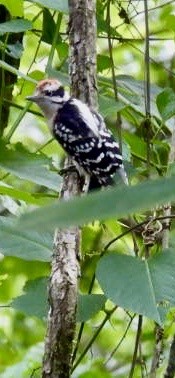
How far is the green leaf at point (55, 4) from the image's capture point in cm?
167

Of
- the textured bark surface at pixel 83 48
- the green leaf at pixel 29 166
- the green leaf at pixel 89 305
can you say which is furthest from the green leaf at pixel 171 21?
the green leaf at pixel 89 305

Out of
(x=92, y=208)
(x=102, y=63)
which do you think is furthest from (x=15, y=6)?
(x=92, y=208)

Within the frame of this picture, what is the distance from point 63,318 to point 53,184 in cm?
38

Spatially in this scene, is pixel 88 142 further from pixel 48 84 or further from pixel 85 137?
pixel 48 84

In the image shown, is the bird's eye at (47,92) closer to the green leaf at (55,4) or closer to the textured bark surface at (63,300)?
the green leaf at (55,4)

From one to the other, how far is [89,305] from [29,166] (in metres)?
0.31

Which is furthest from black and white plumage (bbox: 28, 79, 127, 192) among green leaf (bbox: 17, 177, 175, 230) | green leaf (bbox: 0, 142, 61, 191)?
green leaf (bbox: 17, 177, 175, 230)

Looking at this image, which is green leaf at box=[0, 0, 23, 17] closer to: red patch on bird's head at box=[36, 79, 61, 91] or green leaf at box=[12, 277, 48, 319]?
red patch on bird's head at box=[36, 79, 61, 91]

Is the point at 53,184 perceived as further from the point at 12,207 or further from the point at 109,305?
the point at 109,305

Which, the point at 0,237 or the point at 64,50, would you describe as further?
the point at 64,50

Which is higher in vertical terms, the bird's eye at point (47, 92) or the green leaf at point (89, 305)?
the bird's eye at point (47, 92)

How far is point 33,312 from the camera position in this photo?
1350 millimetres

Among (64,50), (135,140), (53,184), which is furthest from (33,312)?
(64,50)

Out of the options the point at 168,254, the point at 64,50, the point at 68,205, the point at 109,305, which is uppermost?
the point at 68,205
